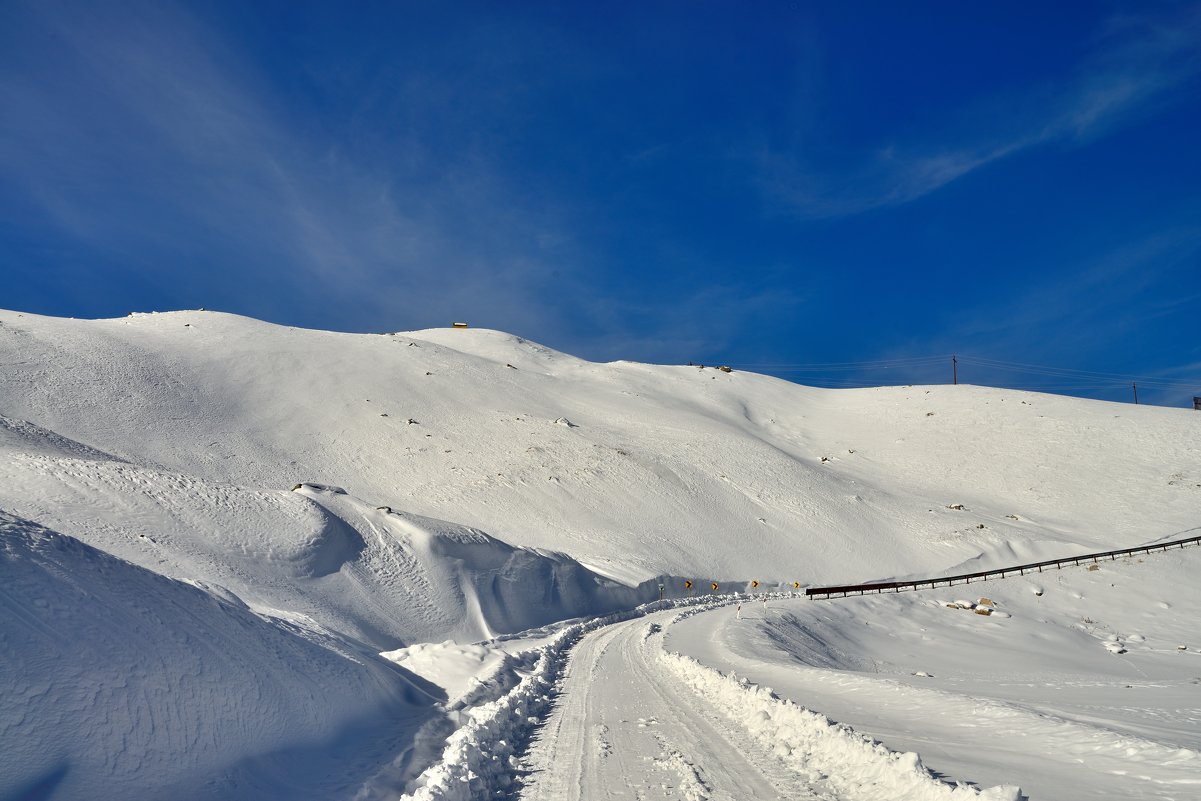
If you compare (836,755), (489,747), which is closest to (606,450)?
(489,747)

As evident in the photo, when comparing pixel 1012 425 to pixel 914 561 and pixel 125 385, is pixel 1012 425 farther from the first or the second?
pixel 125 385

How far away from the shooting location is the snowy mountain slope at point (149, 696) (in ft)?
19.2

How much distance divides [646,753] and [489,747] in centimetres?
174

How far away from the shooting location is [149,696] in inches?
268

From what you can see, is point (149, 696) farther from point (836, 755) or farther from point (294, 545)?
point (294, 545)

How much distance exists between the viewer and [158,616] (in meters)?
7.79

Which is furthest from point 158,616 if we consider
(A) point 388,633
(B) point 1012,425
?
(B) point 1012,425

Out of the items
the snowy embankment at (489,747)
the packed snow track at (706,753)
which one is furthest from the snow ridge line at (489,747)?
the packed snow track at (706,753)

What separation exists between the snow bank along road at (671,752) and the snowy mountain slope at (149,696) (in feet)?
5.16

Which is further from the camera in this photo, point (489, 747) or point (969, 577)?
point (969, 577)

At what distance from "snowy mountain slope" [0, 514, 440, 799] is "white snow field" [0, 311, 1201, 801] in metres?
0.04

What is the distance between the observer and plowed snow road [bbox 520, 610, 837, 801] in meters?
6.75

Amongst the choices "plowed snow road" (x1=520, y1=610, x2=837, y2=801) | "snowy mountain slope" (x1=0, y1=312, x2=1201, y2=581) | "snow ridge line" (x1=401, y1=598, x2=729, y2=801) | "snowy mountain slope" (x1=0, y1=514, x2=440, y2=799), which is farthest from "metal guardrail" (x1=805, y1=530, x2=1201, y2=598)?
"snowy mountain slope" (x1=0, y1=514, x2=440, y2=799)

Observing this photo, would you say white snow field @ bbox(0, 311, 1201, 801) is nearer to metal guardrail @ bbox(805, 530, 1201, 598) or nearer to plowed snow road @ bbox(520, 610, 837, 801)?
plowed snow road @ bbox(520, 610, 837, 801)
